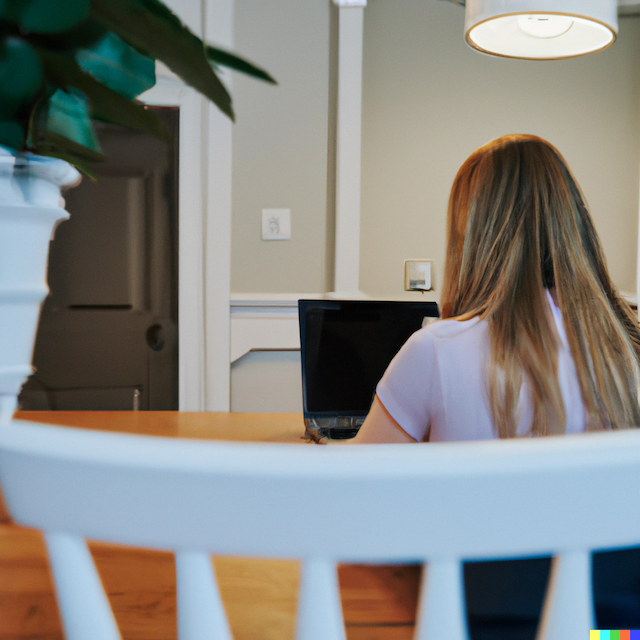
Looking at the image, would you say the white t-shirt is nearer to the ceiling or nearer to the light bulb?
the light bulb

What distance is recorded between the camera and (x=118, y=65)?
0.49 metres

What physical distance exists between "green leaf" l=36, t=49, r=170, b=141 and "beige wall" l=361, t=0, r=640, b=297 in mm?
2876

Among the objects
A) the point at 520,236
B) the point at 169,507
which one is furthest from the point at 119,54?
the point at 520,236

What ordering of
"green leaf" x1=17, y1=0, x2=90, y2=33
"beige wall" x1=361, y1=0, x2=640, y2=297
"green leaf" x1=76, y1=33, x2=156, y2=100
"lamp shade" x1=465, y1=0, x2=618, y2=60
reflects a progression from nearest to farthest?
"green leaf" x1=17, y1=0, x2=90, y2=33 → "green leaf" x1=76, y1=33, x2=156, y2=100 → "lamp shade" x1=465, y1=0, x2=618, y2=60 → "beige wall" x1=361, y1=0, x2=640, y2=297

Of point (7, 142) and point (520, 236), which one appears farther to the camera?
point (520, 236)

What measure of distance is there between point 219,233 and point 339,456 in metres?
3.03

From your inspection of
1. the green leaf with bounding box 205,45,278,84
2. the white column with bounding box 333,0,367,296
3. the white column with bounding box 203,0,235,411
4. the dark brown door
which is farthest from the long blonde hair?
the dark brown door

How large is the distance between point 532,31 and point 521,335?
100 centimetres

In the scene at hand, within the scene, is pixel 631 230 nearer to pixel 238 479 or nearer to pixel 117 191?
pixel 117 191

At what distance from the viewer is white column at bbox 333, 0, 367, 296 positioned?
3.14 meters

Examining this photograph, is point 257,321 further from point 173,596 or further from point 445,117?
point 173,596

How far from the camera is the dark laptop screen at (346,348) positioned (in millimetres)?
1595

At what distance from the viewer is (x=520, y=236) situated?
1.01 metres

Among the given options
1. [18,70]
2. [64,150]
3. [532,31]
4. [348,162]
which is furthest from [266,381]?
[18,70]
